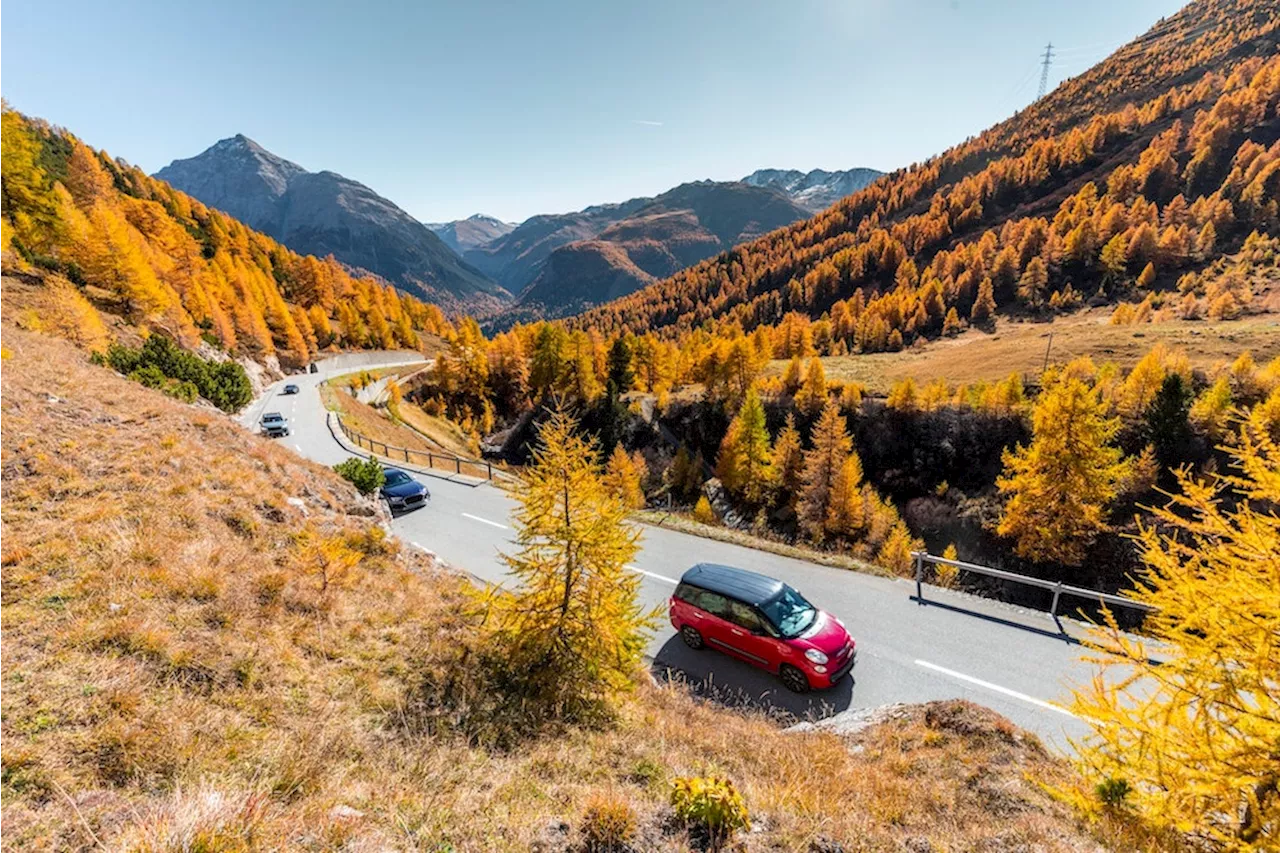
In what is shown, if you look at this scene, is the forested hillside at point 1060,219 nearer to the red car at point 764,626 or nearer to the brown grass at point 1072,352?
the brown grass at point 1072,352

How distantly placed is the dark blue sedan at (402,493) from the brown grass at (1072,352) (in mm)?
44051

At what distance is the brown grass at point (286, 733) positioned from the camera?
392 cm

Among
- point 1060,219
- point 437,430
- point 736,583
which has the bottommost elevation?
point 437,430

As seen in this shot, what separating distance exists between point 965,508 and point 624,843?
40996 mm

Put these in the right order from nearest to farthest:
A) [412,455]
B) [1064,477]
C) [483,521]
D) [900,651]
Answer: [900,651] → [483,521] → [1064,477] → [412,455]

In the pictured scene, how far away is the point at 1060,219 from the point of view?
102250 mm

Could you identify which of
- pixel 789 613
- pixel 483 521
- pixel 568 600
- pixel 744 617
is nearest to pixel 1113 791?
pixel 789 613

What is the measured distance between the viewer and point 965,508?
1447 inches

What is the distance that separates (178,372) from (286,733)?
34897 millimetres

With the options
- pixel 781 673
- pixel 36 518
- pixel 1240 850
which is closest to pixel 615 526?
pixel 781 673

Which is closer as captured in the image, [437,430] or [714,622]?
[714,622]

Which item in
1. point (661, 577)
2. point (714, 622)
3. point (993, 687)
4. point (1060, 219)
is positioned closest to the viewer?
point (993, 687)

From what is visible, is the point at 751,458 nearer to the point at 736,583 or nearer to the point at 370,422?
the point at 736,583

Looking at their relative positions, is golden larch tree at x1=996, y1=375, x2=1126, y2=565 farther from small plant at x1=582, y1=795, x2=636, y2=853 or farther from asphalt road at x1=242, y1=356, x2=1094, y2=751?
small plant at x1=582, y1=795, x2=636, y2=853
